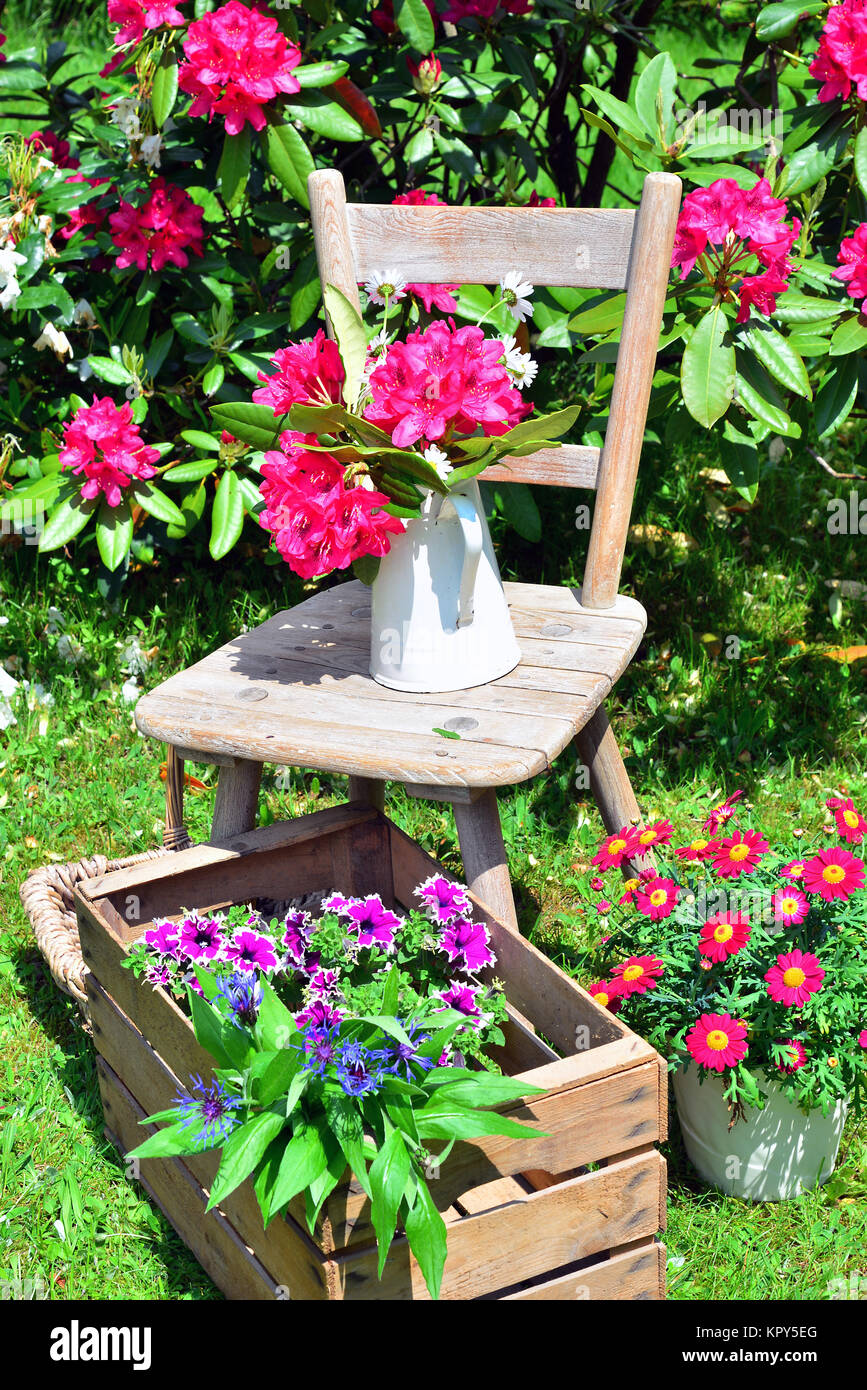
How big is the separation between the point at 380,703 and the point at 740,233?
0.85 m

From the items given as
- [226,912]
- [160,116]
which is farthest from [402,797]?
[160,116]

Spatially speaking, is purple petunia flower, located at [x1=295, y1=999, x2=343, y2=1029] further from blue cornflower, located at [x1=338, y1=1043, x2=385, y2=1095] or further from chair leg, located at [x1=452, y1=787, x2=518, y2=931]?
chair leg, located at [x1=452, y1=787, x2=518, y2=931]

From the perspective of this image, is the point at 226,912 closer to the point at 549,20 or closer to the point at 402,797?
the point at 402,797

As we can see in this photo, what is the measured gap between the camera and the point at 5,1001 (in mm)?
2256

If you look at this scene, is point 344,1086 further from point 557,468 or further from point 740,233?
point 740,233

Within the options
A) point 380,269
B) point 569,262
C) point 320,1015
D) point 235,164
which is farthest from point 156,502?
point 320,1015

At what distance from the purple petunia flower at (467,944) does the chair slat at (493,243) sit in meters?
0.88

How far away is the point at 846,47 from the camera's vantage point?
216 cm

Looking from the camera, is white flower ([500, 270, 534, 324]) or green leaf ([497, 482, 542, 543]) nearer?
white flower ([500, 270, 534, 324])

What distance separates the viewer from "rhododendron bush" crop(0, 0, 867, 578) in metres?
1.91

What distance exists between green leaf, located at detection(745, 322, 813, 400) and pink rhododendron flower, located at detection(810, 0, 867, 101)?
43 cm

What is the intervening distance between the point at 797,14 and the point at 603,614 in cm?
109

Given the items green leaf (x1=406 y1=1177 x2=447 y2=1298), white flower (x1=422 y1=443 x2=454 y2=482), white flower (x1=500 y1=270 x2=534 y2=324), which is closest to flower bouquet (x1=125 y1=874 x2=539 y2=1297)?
green leaf (x1=406 y1=1177 x2=447 y2=1298)
